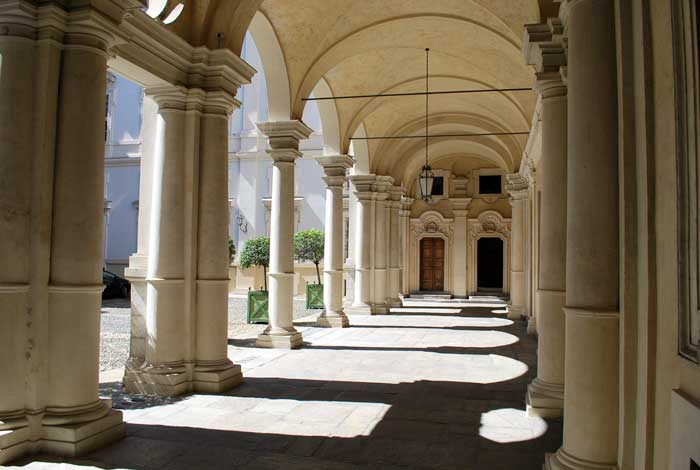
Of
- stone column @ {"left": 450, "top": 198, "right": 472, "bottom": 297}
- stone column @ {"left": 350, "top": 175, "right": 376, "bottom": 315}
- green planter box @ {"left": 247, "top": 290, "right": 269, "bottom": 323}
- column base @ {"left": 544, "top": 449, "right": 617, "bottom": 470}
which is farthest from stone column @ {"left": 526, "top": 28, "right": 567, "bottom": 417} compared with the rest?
stone column @ {"left": 450, "top": 198, "right": 472, "bottom": 297}

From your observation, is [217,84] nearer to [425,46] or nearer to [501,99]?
[425,46]

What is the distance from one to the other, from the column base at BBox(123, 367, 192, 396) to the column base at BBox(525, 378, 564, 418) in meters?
4.03

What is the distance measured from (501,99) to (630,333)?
11.9 metres

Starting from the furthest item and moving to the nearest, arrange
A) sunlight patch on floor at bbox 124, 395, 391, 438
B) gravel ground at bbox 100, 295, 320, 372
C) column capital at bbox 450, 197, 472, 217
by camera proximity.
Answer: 1. column capital at bbox 450, 197, 472, 217
2. gravel ground at bbox 100, 295, 320, 372
3. sunlight patch on floor at bbox 124, 395, 391, 438

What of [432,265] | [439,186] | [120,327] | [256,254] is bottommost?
[120,327]

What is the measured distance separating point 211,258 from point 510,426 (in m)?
4.01

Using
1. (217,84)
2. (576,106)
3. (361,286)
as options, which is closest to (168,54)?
(217,84)

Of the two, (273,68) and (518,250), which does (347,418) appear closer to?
(273,68)

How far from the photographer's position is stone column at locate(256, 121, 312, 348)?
1052cm

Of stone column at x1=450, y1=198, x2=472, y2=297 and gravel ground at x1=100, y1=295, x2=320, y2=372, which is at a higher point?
stone column at x1=450, y1=198, x2=472, y2=297

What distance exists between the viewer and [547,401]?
20.0ft

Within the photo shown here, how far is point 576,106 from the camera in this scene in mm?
4027

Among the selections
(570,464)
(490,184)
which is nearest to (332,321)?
(570,464)

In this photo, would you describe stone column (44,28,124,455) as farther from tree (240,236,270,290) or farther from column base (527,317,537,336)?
tree (240,236,270,290)
